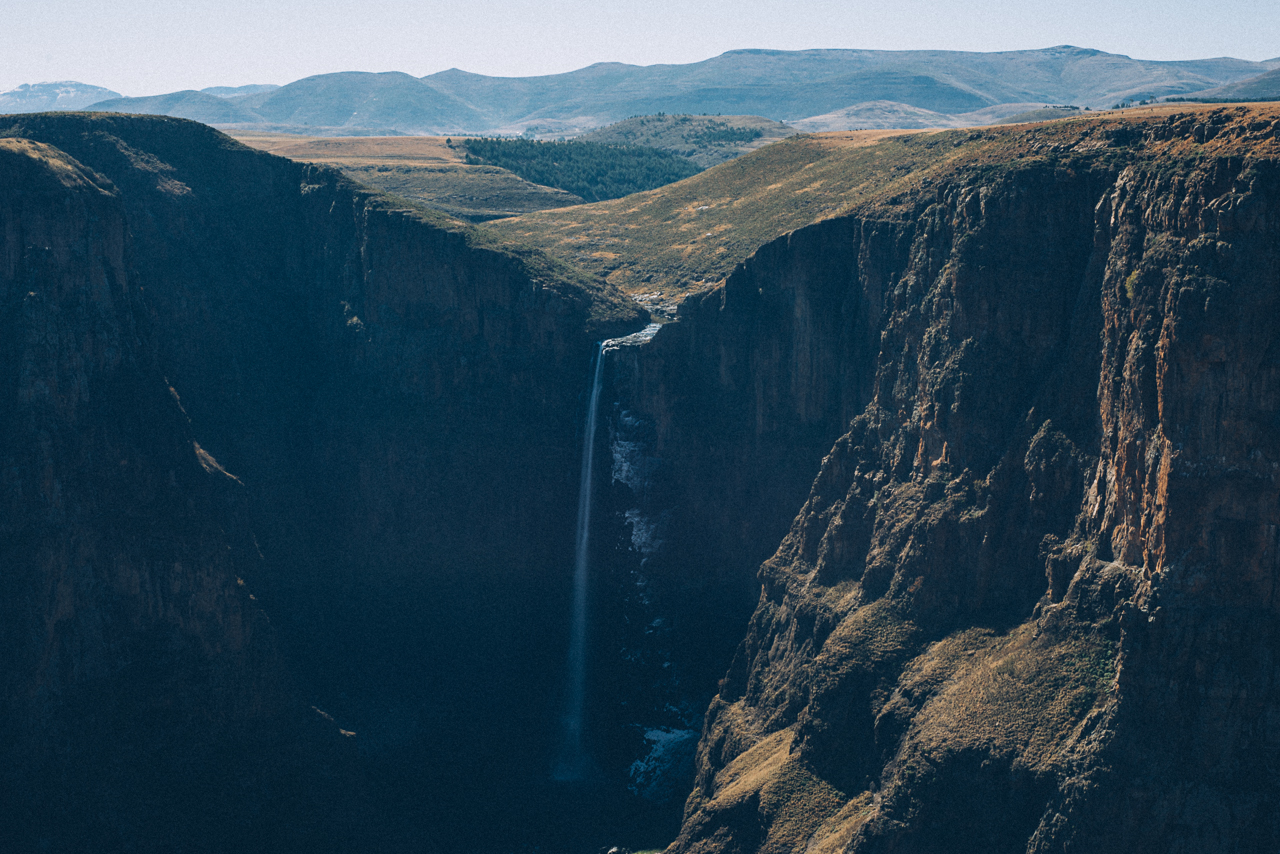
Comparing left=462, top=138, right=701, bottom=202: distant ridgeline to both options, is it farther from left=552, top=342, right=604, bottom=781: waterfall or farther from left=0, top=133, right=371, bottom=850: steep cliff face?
left=0, top=133, right=371, bottom=850: steep cliff face

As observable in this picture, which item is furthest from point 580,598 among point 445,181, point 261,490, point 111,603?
point 445,181

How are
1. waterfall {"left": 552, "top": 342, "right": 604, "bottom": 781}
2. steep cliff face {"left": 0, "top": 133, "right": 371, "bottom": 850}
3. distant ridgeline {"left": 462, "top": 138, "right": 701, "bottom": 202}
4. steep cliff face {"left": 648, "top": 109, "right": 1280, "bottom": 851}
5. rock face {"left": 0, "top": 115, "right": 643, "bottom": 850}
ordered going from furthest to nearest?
distant ridgeline {"left": 462, "top": 138, "right": 701, "bottom": 202} → waterfall {"left": 552, "top": 342, "right": 604, "bottom": 781} → rock face {"left": 0, "top": 115, "right": 643, "bottom": 850} → steep cliff face {"left": 0, "top": 133, "right": 371, "bottom": 850} → steep cliff face {"left": 648, "top": 109, "right": 1280, "bottom": 851}

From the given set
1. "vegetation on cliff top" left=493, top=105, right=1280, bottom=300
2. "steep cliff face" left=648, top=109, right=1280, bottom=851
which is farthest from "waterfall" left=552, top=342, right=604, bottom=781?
"vegetation on cliff top" left=493, top=105, right=1280, bottom=300

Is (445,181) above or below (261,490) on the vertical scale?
above

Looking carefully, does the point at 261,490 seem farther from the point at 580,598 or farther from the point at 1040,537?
the point at 1040,537

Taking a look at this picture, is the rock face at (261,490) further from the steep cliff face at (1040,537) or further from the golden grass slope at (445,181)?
the golden grass slope at (445,181)

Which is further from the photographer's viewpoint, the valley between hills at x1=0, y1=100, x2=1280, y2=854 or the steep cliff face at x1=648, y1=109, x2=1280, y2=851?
the valley between hills at x1=0, y1=100, x2=1280, y2=854
